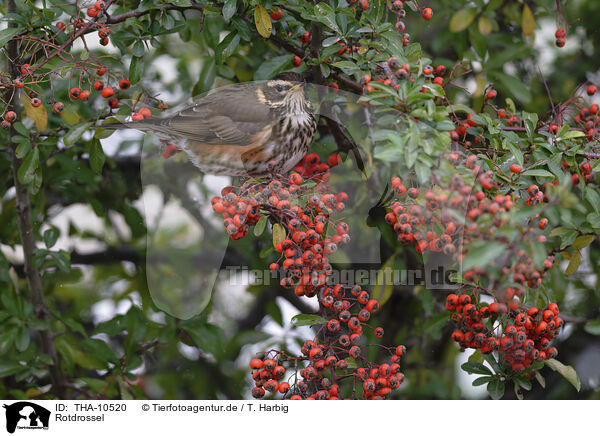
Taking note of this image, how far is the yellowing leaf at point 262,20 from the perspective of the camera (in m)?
1.10

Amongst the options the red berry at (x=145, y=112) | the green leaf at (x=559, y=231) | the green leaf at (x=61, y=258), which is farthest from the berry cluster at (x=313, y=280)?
the green leaf at (x=61, y=258)

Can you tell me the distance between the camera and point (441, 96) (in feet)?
3.07

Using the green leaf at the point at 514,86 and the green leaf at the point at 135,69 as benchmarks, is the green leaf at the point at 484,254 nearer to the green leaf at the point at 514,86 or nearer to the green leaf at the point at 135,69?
the green leaf at the point at 135,69

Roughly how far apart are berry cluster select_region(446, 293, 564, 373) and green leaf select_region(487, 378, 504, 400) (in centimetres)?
10

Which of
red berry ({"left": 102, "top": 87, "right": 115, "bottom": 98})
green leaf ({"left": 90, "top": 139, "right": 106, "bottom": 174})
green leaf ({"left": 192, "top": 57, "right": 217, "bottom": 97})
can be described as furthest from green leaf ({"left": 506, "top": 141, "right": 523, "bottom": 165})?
green leaf ({"left": 90, "top": 139, "right": 106, "bottom": 174})

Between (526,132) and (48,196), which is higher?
(526,132)

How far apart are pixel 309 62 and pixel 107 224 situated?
1042 millimetres

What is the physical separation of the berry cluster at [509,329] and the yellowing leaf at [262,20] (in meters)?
0.67

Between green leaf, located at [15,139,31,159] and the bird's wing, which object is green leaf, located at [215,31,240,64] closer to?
the bird's wing

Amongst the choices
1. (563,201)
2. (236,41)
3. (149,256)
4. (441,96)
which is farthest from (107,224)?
(563,201)
